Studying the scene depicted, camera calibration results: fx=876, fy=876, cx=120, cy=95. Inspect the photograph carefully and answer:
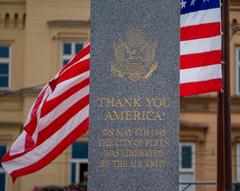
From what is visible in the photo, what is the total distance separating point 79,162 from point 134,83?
42.5ft

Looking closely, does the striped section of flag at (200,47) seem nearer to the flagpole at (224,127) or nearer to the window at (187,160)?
the flagpole at (224,127)

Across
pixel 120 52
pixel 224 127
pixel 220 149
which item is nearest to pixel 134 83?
pixel 120 52

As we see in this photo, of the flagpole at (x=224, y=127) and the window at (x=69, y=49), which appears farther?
the window at (x=69, y=49)

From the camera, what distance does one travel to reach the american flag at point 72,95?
43.9ft

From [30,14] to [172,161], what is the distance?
13702 mm

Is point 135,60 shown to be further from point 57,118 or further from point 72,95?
point 57,118

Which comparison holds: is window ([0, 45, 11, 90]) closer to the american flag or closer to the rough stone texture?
the american flag

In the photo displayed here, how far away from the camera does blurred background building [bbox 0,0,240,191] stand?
2333cm

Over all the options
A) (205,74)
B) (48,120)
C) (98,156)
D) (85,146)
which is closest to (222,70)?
(205,74)

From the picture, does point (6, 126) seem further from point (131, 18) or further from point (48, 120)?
point (131, 18)

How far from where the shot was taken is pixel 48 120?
13.5 meters

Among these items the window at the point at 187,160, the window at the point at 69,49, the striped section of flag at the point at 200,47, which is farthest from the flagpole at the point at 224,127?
the window at the point at 69,49

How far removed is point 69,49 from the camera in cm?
2366

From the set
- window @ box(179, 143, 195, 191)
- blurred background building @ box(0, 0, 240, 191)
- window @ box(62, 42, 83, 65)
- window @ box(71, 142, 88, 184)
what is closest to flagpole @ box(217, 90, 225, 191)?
blurred background building @ box(0, 0, 240, 191)
